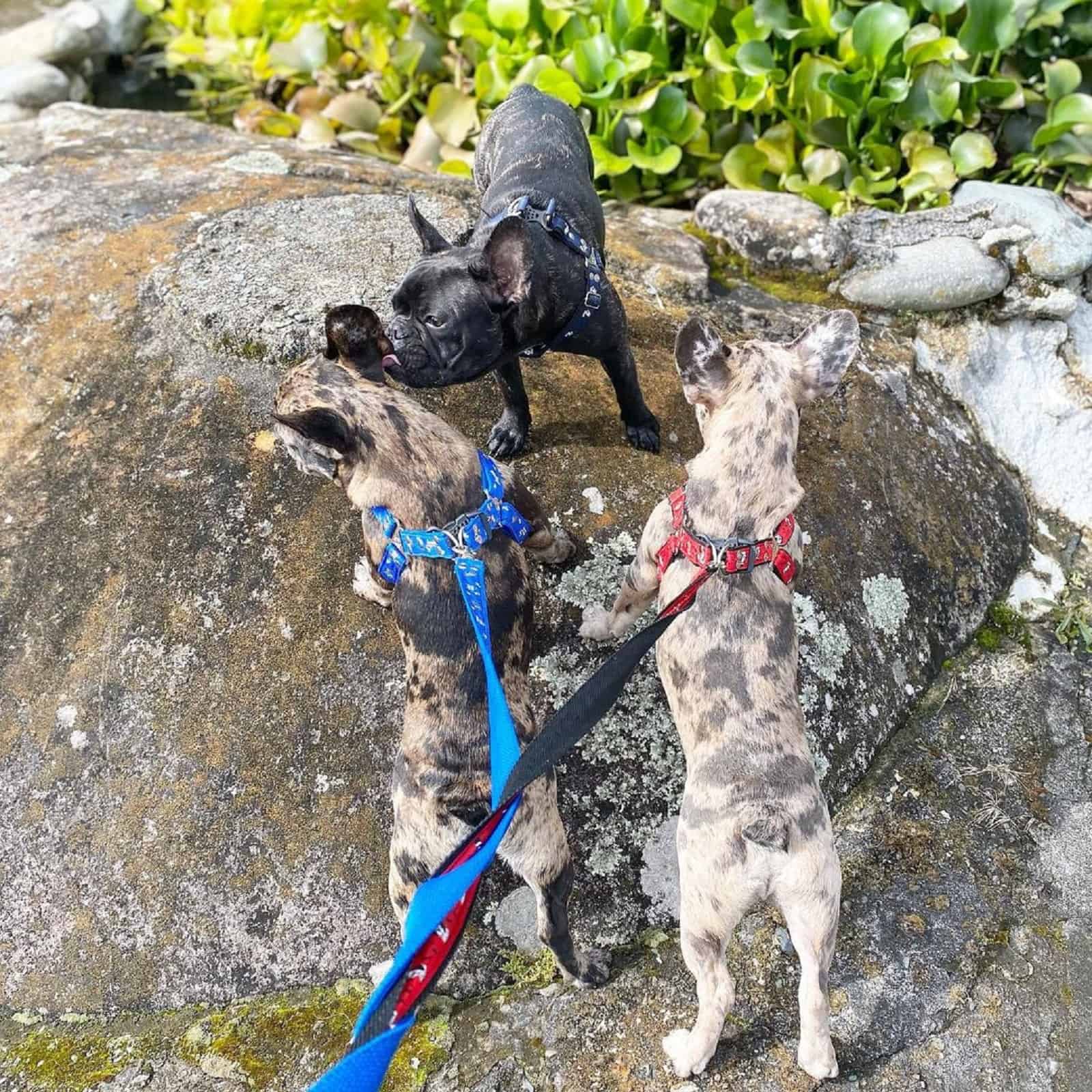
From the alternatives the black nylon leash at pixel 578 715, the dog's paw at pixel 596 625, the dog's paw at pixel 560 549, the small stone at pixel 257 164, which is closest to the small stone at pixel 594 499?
the dog's paw at pixel 560 549

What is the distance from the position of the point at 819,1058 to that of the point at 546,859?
104 cm

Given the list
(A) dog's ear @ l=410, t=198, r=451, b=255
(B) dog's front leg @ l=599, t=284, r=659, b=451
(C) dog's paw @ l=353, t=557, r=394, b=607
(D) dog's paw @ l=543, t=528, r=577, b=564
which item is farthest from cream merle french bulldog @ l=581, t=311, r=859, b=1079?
(A) dog's ear @ l=410, t=198, r=451, b=255

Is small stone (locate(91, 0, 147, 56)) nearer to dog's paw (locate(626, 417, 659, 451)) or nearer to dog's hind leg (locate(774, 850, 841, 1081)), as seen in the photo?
dog's paw (locate(626, 417, 659, 451))

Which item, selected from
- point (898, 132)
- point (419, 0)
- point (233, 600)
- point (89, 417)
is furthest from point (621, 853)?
point (419, 0)

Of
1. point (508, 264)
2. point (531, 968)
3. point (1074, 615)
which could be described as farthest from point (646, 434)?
point (531, 968)

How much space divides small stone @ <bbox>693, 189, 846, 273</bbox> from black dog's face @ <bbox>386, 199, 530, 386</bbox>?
2.44 m

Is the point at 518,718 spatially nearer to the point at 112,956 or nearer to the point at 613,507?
the point at 613,507

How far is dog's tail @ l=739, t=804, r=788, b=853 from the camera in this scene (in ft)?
9.20

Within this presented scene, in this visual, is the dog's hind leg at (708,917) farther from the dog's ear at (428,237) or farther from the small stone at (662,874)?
the dog's ear at (428,237)

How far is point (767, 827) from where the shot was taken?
2.82 meters

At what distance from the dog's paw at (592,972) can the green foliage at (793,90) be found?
15.2 feet

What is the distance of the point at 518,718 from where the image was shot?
3.26 meters

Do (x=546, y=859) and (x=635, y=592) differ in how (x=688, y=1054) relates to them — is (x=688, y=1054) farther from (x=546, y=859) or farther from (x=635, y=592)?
(x=635, y=592)

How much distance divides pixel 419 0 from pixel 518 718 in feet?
19.5
